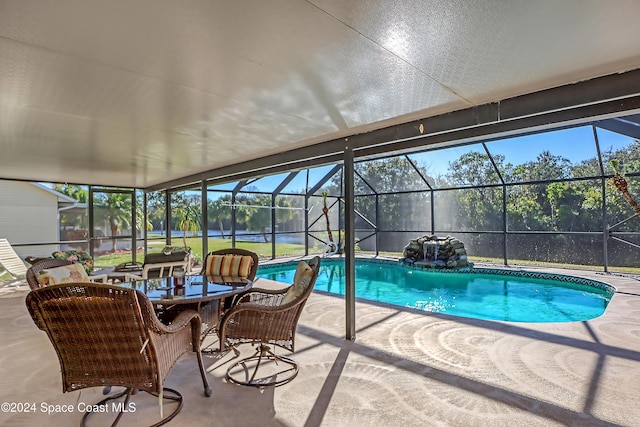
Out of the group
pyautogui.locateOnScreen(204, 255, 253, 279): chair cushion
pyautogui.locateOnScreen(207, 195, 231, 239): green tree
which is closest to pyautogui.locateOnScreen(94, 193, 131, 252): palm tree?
pyautogui.locateOnScreen(207, 195, 231, 239): green tree

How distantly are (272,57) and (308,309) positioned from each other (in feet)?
12.9

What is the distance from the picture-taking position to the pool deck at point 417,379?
243 cm

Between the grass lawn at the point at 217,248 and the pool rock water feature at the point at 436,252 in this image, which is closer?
the pool rock water feature at the point at 436,252

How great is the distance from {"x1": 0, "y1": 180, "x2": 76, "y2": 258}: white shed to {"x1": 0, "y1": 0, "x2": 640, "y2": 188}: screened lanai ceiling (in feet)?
28.5

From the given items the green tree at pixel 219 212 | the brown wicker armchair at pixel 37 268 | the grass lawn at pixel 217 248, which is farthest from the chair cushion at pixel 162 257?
the green tree at pixel 219 212

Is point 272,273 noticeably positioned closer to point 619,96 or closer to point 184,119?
point 184,119

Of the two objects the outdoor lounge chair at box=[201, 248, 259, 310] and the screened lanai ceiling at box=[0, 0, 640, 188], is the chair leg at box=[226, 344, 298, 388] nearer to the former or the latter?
the outdoor lounge chair at box=[201, 248, 259, 310]

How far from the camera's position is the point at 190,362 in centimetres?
340

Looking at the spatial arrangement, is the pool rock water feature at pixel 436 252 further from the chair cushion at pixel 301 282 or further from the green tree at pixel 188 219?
the green tree at pixel 188 219

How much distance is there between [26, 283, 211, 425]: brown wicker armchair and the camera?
2.05m

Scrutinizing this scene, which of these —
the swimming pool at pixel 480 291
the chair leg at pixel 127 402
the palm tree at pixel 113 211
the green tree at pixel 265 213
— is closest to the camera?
the chair leg at pixel 127 402

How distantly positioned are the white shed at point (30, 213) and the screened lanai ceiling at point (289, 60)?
8.70 metres

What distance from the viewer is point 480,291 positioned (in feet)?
26.0

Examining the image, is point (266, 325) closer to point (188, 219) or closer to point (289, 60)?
point (289, 60)
